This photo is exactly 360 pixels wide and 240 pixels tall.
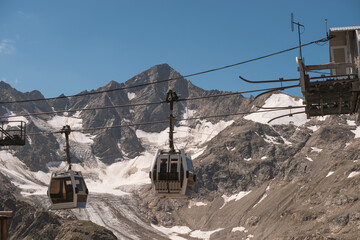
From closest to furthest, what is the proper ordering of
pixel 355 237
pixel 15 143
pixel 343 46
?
pixel 343 46
pixel 15 143
pixel 355 237

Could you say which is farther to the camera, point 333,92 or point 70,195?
point 70,195

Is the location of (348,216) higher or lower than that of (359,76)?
lower

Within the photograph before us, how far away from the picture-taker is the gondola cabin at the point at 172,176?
39.4 metres

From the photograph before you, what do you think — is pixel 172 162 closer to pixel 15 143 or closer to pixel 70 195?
pixel 70 195

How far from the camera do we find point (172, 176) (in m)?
39.4

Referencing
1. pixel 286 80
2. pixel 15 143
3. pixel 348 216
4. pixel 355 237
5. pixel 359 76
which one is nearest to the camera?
pixel 286 80

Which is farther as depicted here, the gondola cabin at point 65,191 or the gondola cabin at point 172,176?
the gondola cabin at point 65,191

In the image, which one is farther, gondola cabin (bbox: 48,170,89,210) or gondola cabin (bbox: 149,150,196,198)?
gondola cabin (bbox: 48,170,89,210)

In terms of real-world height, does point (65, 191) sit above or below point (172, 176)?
below

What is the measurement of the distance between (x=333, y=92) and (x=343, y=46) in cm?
1131

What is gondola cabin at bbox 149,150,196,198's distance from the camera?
39406 millimetres

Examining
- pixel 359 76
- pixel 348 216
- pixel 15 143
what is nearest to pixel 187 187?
pixel 359 76

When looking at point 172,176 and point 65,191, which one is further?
point 65,191

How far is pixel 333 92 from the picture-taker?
114ft
